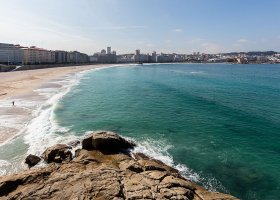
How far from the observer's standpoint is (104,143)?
22906 mm

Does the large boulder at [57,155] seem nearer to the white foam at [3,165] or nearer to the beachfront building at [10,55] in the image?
the white foam at [3,165]

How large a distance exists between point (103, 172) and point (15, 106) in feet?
105

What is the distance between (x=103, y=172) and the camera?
1474 cm

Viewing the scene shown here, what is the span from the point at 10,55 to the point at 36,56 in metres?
20.8

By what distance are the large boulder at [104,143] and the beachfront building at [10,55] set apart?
135 metres

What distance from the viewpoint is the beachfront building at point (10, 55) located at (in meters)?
143

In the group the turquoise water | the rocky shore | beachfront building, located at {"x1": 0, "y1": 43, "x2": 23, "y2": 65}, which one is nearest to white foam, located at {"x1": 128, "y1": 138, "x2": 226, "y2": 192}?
the turquoise water

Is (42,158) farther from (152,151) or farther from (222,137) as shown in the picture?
(222,137)

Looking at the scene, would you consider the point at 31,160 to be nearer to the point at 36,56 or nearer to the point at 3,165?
the point at 3,165

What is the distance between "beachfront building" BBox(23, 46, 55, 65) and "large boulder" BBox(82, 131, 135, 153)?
5444 inches

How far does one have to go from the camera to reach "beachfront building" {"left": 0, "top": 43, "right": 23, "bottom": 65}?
14312cm

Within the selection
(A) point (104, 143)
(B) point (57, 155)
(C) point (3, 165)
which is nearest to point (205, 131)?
(A) point (104, 143)

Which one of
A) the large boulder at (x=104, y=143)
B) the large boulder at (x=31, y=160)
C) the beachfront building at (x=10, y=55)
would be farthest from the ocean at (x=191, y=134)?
the beachfront building at (x=10, y=55)

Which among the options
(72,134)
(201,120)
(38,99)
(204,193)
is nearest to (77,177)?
(204,193)
